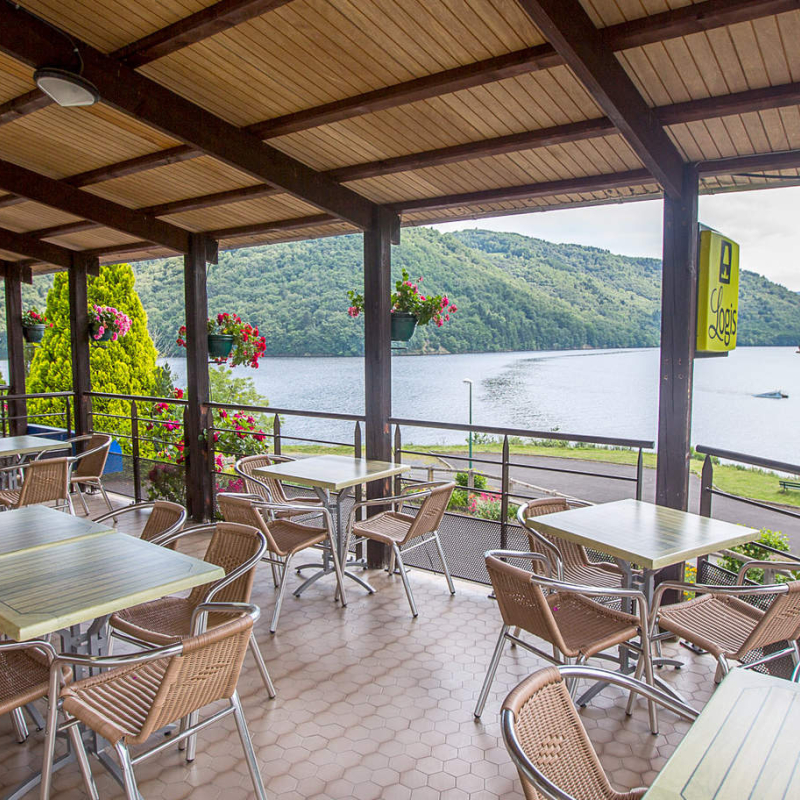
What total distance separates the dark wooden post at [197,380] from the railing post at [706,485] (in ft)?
13.5

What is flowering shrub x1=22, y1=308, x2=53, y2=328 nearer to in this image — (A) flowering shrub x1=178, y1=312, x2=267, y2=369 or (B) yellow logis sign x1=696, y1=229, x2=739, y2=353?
(A) flowering shrub x1=178, y1=312, x2=267, y2=369

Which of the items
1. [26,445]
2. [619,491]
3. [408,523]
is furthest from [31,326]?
[619,491]

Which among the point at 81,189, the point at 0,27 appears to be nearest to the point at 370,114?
the point at 0,27

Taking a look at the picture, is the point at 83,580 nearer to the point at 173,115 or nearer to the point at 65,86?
the point at 65,86

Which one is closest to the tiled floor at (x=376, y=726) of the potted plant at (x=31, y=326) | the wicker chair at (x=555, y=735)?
the wicker chair at (x=555, y=735)

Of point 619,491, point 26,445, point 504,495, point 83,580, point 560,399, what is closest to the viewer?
point 83,580

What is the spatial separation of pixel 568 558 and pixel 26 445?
4.37 metres

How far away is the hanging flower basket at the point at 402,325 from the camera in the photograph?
4.53m

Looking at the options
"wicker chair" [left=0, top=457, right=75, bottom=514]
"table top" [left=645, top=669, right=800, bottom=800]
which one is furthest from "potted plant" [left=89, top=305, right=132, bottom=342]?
"table top" [left=645, top=669, right=800, bottom=800]

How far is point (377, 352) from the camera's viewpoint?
458 centimetres

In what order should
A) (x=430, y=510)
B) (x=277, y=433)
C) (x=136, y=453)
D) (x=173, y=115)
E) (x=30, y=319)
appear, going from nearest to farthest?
(x=173, y=115)
(x=430, y=510)
(x=277, y=433)
(x=136, y=453)
(x=30, y=319)

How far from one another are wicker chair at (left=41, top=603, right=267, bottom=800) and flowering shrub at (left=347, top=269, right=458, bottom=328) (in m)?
2.87

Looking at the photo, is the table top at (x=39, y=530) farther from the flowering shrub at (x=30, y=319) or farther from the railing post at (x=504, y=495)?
the flowering shrub at (x=30, y=319)

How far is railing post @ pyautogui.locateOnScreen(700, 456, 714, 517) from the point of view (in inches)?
134
